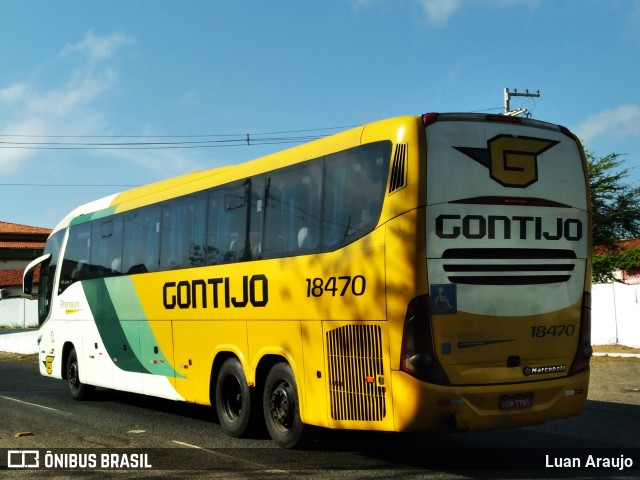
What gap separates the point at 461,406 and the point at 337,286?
176cm

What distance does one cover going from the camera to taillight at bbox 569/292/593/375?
28.6 ft

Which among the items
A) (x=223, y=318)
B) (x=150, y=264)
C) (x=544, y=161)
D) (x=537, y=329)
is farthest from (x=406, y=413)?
(x=150, y=264)

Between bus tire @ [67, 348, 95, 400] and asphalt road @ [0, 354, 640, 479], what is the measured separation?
129cm

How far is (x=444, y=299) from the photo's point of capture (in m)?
7.92

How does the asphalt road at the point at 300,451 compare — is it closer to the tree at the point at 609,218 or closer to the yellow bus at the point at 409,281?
the yellow bus at the point at 409,281

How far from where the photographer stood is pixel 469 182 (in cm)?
817

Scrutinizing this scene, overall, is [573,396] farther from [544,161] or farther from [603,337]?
[603,337]

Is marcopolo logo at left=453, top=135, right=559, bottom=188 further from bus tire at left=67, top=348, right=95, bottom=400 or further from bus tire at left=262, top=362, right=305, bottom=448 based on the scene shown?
bus tire at left=67, top=348, right=95, bottom=400

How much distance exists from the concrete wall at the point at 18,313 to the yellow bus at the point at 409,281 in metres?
42.9

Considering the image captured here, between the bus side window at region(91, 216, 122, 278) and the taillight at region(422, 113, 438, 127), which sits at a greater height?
the taillight at region(422, 113, 438, 127)

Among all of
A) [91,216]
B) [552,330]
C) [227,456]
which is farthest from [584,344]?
[91,216]

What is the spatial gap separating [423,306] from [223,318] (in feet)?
12.7

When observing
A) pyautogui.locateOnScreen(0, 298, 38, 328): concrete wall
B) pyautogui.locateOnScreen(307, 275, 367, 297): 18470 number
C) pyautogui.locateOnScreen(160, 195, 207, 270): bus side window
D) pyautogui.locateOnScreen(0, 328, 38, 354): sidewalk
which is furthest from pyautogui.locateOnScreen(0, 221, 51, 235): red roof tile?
pyautogui.locateOnScreen(307, 275, 367, 297): 18470 number

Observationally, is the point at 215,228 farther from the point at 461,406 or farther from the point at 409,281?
the point at 461,406
